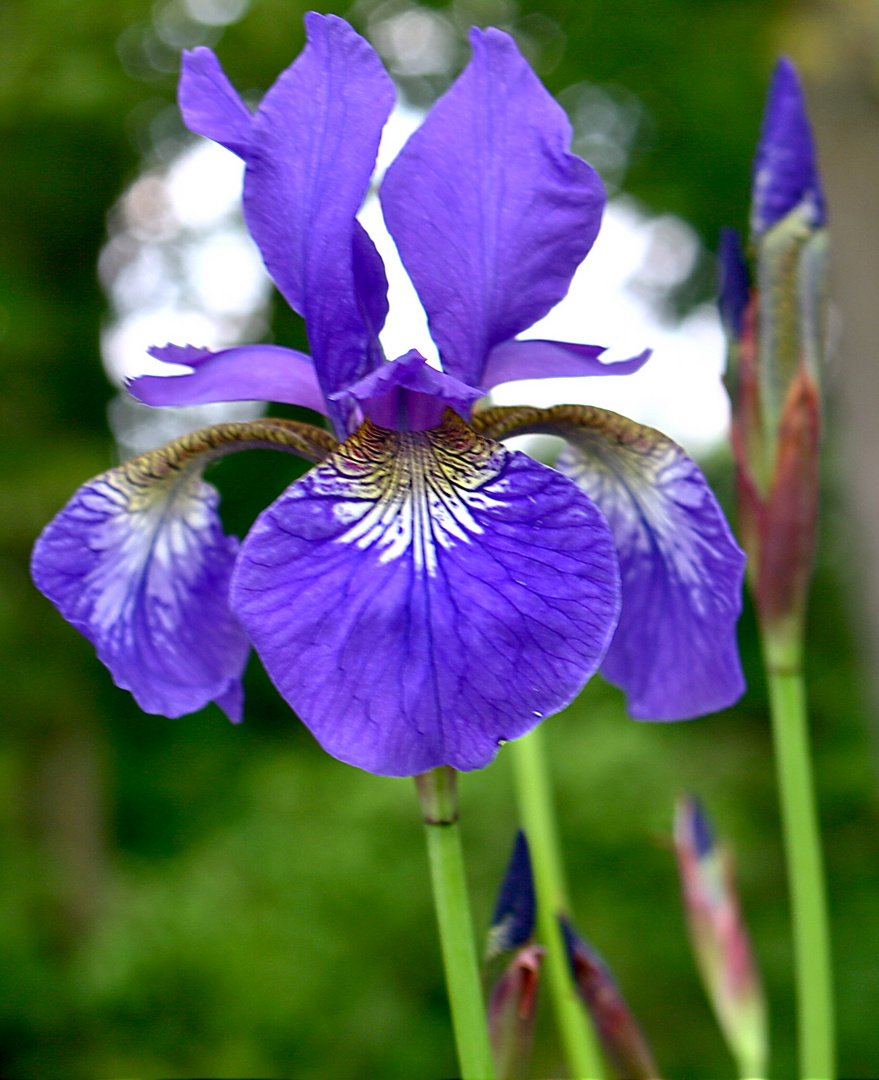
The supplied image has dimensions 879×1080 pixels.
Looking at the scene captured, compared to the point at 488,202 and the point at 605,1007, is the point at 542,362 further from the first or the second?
the point at 605,1007

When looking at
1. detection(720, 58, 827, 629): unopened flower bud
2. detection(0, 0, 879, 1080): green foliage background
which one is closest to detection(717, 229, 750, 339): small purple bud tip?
detection(720, 58, 827, 629): unopened flower bud

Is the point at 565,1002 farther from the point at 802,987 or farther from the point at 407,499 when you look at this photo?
the point at 407,499

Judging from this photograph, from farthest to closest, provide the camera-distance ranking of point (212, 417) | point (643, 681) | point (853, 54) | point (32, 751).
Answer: point (32, 751)
point (212, 417)
point (853, 54)
point (643, 681)

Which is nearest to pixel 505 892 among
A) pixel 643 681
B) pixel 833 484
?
pixel 643 681

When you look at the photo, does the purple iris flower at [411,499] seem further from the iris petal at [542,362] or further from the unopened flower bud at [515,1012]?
the unopened flower bud at [515,1012]

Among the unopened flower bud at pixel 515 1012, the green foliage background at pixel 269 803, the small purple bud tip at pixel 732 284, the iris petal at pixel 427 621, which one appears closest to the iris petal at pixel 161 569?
the iris petal at pixel 427 621

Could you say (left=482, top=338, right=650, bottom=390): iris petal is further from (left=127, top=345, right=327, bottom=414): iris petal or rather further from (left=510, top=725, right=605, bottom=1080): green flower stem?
(left=510, top=725, right=605, bottom=1080): green flower stem

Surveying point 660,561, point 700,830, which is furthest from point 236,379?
point 700,830
